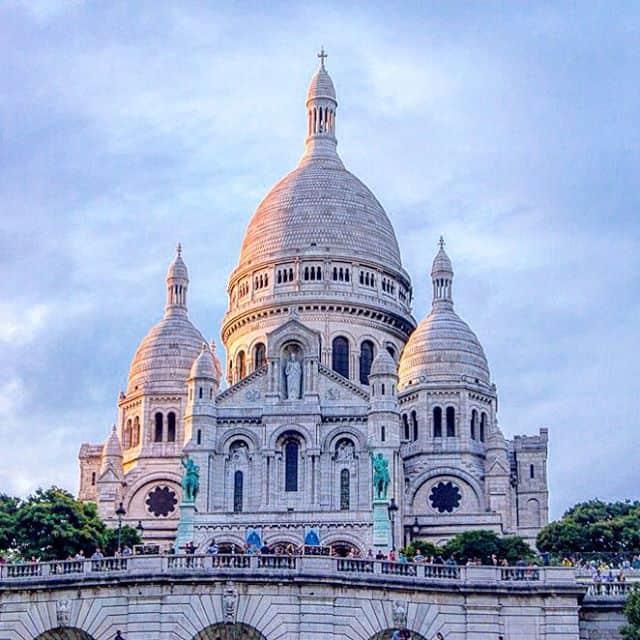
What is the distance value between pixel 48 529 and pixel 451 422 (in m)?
42.5

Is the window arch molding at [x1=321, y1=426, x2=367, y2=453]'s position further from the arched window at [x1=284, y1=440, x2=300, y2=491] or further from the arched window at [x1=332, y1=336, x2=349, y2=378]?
the arched window at [x1=332, y1=336, x2=349, y2=378]

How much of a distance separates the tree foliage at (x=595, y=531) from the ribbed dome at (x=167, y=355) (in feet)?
126

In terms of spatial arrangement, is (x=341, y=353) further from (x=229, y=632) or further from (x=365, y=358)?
(x=229, y=632)

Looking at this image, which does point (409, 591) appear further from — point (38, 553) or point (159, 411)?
point (159, 411)

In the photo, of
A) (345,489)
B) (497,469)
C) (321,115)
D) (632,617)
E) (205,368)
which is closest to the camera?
(632,617)

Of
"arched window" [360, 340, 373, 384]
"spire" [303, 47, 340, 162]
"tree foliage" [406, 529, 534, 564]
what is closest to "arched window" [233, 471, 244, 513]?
"tree foliage" [406, 529, 534, 564]

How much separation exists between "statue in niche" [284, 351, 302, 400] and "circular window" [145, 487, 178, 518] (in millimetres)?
13624

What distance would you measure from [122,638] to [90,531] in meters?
38.1

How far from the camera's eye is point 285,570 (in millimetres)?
56219

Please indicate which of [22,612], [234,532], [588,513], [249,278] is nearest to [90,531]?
[234,532]

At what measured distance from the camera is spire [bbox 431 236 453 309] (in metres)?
134

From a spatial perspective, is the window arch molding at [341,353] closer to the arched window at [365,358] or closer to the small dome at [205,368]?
the arched window at [365,358]

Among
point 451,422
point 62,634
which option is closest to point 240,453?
point 451,422

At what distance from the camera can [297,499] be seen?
11450 centimetres
